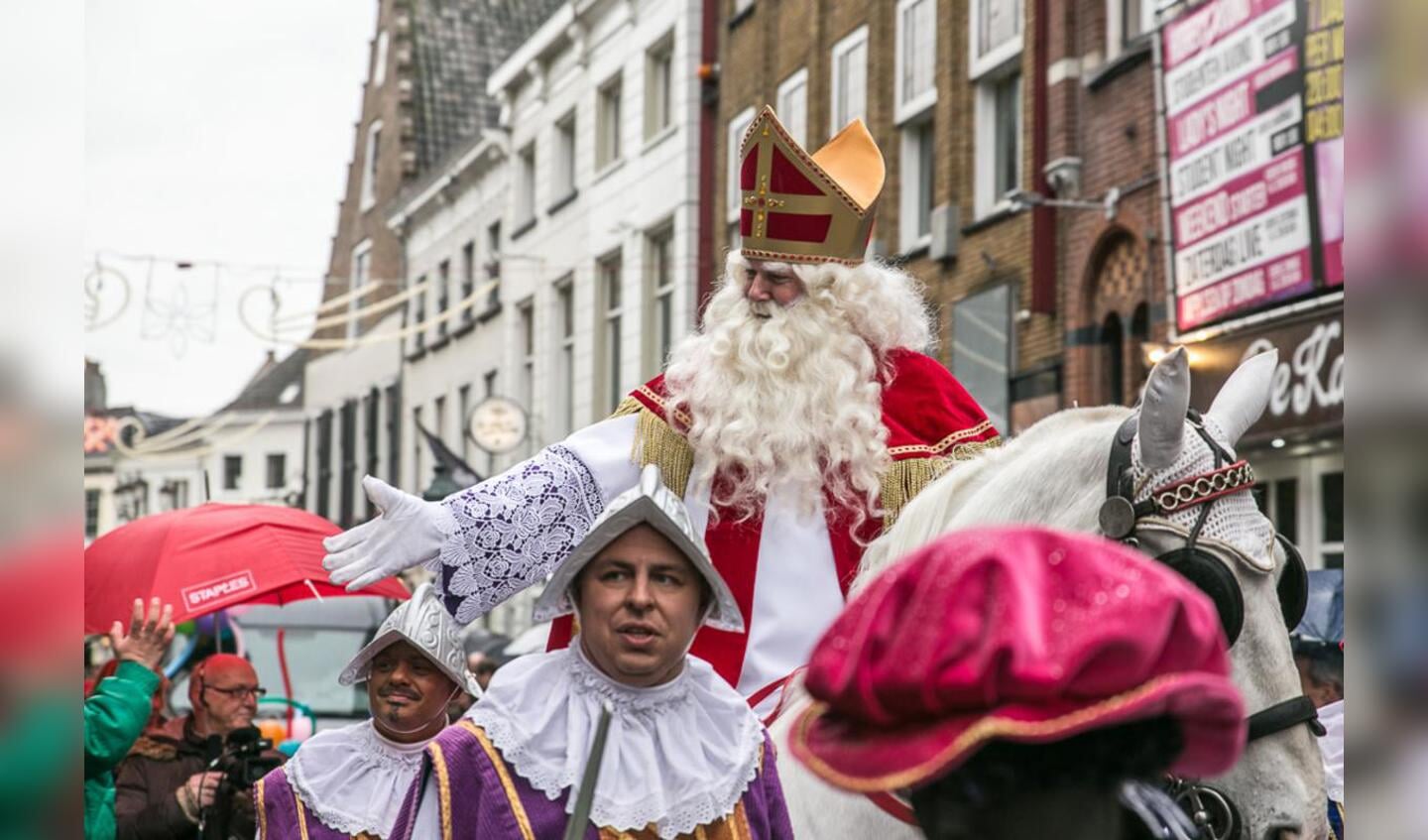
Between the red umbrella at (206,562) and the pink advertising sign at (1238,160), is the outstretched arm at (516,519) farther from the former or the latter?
the pink advertising sign at (1238,160)

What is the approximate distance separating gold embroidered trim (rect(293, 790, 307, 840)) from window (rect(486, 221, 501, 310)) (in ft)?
92.0

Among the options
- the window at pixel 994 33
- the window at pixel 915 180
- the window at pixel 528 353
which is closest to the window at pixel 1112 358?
the window at pixel 994 33

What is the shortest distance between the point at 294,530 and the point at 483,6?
35674 millimetres

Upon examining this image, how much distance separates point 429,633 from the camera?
17.2ft

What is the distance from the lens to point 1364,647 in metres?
1.69

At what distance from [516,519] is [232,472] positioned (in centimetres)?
6081

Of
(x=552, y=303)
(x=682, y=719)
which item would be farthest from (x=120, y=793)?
(x=552, y=303)

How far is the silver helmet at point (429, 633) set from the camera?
5230mm

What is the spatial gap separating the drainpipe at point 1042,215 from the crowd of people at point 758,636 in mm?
10993

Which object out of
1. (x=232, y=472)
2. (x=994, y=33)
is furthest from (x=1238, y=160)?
(x=232, y=472)

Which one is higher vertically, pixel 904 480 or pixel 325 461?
pixel 325 461

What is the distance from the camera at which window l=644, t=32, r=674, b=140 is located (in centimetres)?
2841

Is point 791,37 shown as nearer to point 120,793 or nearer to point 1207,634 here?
point 120,793

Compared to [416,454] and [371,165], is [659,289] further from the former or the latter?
[371,165]
